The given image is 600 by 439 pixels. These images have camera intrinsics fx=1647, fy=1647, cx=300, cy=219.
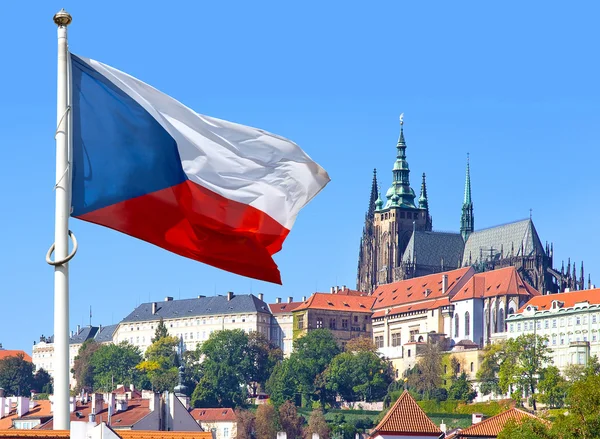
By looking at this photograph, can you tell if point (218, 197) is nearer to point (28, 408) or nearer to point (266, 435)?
point (28, 408)

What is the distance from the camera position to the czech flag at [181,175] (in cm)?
1634

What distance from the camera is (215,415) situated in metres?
197

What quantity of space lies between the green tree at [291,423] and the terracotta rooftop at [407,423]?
10003cm

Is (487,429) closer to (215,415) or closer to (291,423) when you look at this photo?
(291,423)

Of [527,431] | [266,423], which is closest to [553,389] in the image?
[266,423]

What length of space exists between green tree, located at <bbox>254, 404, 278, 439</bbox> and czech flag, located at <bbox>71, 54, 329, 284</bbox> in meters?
173

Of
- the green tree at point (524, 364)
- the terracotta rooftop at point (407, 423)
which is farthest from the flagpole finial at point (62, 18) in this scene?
the green tree at point (524, 364)

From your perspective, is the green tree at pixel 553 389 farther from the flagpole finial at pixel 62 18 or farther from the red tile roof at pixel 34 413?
the flagpole finial at pixel 62 18

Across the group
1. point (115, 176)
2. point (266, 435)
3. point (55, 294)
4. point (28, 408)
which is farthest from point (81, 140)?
point (266, 435)

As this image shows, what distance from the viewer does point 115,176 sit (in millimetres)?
16453

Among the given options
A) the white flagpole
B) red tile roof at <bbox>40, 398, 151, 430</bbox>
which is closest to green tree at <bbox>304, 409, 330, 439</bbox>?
red tile roof at <bbox>40, 398, 151, 430</bbox>

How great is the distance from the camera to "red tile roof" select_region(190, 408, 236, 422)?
7667 inches

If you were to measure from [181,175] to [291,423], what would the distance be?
179 meters

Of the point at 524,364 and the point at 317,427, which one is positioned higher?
the point at 524,364
